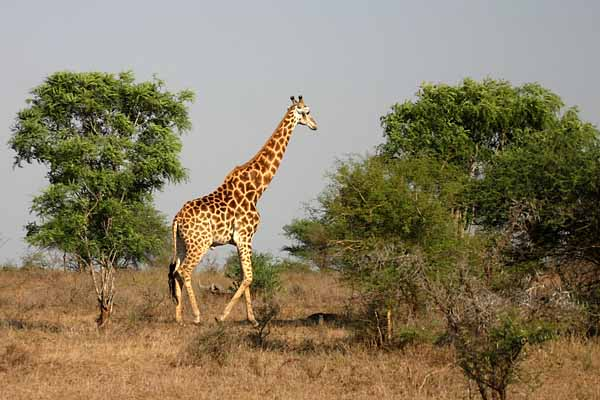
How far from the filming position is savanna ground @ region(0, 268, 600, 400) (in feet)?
31.5

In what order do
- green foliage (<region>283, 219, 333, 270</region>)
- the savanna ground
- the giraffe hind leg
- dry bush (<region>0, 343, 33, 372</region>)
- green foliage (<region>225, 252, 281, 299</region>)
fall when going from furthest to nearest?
green foliage (<region>283, 219, 333, 270</region>), green foliage (<region>225, 252, 281, 299</region>), the giraffe hind leg, dry bush (<region>0, 343, 33, 372</region>), the savanna ground

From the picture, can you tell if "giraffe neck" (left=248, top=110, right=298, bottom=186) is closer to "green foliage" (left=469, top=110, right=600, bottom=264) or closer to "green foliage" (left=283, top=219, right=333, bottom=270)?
"green foliage" (left=469, top=110, right=600, bottom=264)

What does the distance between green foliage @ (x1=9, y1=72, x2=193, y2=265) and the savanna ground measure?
1509mm

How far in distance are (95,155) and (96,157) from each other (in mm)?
76

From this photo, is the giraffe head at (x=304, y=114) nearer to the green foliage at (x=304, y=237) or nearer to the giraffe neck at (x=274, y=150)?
the giraffe neck at (x=274, y=150)

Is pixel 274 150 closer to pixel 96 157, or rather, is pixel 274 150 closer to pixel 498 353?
pixel 96 157

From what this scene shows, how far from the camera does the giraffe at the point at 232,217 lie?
15.5 m

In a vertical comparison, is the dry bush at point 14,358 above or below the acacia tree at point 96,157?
below

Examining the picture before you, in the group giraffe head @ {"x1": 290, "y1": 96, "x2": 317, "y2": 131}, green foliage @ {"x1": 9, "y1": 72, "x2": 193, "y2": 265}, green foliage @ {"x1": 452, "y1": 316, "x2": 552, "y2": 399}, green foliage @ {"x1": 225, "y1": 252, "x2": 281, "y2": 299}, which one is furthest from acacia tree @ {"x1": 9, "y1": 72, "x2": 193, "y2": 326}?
green foliage @ {"x1": 452, "y1": 316, "x2": 552, "y2": 399}

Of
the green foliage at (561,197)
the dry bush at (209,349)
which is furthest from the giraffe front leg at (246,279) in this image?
the green foliage at (561,197)

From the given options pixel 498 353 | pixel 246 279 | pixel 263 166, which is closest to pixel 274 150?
pixel 263 166

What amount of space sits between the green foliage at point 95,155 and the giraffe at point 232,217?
0.63 m

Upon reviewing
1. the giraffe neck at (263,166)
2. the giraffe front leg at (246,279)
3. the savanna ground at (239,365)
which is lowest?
the savanna ground at (239,365)

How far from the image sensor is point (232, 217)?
15.9 metres
